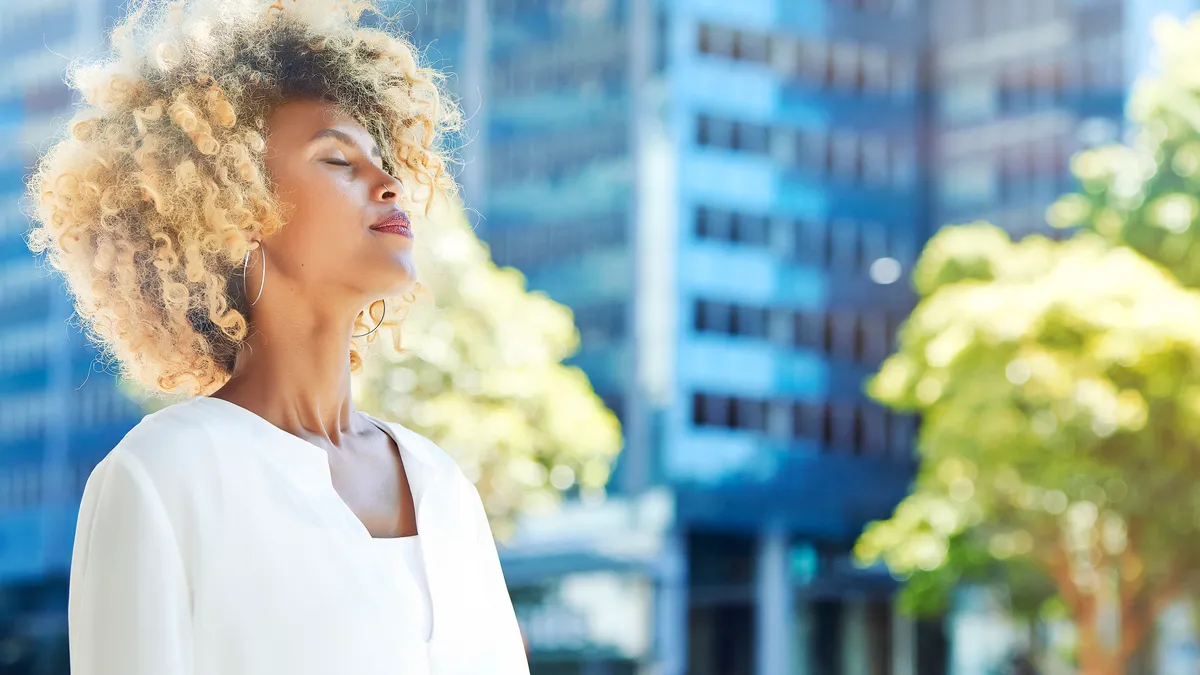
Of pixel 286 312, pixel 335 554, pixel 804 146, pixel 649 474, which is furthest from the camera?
pixel 804 146

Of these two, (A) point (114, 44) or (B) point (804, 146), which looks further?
(B) point (804, 146)

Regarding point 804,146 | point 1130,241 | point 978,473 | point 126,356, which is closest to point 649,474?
point 804,146

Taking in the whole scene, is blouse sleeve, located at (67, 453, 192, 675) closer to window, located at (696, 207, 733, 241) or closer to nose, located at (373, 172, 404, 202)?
nose, located at (373, 172, 404, 202)

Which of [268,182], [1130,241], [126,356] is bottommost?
[126,356]

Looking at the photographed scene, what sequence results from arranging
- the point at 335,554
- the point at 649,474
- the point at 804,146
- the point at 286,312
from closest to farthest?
A: the point at 335,554, the point at 286,312, the point at 649,474, the point at 804,146

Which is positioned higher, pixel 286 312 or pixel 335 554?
pixel 286 312

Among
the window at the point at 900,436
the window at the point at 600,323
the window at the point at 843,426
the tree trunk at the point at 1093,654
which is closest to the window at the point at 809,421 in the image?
the window at the point at 843,426

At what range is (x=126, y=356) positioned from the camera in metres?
1.12

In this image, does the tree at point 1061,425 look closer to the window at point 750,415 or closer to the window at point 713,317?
the window at point 713,317

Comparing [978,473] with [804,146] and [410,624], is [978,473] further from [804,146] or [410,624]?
[410,624]

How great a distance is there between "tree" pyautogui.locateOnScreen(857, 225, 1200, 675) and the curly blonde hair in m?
8.79

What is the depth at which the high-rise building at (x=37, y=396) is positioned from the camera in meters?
12.2

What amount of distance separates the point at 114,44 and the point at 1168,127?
9435mm

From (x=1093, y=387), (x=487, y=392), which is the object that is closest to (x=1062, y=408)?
(x=1093, y=387)
